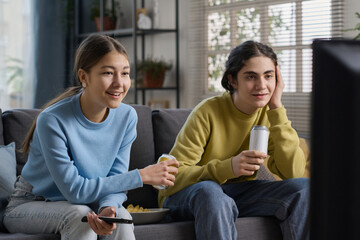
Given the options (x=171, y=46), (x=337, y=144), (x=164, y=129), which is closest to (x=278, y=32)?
(x=171, y=46)

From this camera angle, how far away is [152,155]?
237 cm

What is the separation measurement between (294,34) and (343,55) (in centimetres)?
428

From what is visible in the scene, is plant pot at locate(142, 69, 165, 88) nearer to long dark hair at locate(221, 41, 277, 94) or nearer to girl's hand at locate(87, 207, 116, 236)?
long dark hair at locate(221, 41, 277, 94)

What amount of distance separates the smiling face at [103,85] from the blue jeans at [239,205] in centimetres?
43

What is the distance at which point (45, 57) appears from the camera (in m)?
6.03

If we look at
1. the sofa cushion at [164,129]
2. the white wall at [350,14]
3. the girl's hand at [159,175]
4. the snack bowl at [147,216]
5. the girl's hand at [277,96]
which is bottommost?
the snack bowl at [147,216]

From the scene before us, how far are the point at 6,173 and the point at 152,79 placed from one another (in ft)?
11.7

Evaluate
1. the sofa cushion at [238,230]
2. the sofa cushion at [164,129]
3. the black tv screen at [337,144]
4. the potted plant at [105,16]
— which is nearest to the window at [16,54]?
the potted plant at [105,16]

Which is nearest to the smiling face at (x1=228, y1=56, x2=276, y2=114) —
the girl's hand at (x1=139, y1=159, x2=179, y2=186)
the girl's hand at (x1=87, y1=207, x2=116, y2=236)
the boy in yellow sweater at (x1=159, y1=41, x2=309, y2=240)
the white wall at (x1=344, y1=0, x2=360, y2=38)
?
the boy in yellow sweater at (x1=159, y1=41, x2=309, y2=240)

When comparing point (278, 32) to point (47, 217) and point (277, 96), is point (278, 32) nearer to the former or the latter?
point (277, 96)

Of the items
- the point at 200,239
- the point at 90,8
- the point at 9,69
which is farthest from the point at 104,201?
the point at 90,8

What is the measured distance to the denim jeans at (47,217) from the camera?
1598mm

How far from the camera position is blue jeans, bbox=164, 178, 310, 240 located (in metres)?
1.85

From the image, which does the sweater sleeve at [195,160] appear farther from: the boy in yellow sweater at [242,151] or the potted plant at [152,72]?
the potted plant at [152,72]
